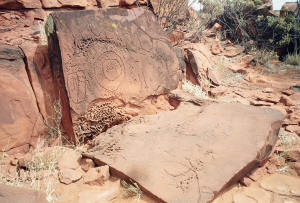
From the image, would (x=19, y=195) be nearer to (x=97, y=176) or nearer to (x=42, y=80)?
(x=97, y=176)

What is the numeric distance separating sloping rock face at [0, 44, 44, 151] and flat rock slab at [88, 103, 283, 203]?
2.44ft

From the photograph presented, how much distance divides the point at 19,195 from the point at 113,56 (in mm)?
1749

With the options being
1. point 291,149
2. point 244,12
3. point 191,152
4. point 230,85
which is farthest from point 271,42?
point 191,152

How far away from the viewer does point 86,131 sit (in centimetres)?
259

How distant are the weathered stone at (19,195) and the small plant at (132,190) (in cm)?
64

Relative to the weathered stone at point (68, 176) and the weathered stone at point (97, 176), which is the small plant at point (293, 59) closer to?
the weathered stone at point (97, 176)

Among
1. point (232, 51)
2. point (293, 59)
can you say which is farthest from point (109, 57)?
point (293, 59)

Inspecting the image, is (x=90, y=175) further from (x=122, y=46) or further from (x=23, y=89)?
(x=122, y=46)

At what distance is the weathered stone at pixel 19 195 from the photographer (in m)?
1.34

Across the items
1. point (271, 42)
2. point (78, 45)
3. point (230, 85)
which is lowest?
point (230, 85)

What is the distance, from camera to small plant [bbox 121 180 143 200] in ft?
6.05

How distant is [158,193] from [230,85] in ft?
11.6

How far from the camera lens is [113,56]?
2.76 m

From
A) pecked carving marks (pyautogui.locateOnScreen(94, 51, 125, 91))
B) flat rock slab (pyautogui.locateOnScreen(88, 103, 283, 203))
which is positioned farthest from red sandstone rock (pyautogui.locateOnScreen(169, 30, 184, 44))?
flat rock slab (pyautogui.locateOnScreen(88, 103, 283, 203))
